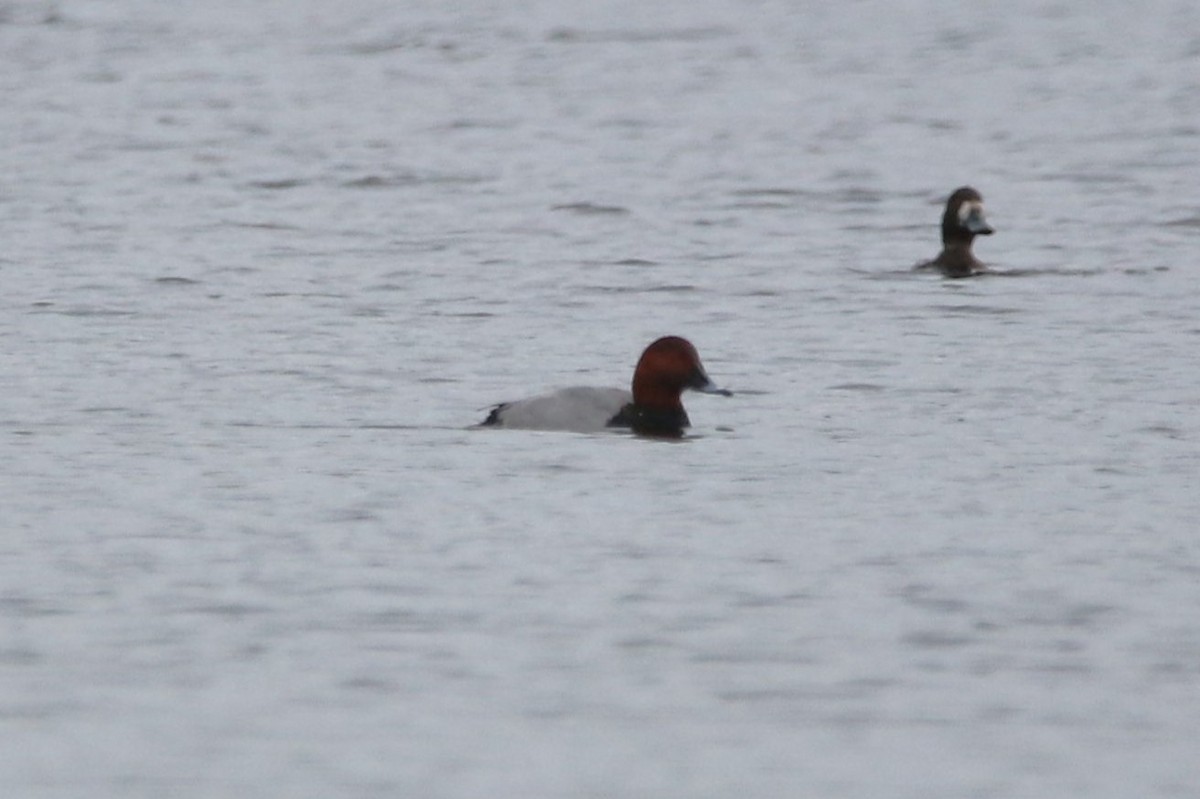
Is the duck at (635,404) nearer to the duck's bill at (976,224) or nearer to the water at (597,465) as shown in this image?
the water at (597,465)

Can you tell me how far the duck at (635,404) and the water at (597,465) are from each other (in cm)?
14

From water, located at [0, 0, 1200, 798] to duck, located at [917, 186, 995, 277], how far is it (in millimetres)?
390

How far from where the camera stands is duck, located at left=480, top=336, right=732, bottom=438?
458 inches

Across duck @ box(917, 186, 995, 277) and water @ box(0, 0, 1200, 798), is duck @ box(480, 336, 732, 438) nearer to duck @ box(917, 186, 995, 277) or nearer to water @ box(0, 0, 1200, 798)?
water @ box(0, 0, 1200, 798)

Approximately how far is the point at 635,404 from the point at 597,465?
34.8 inches

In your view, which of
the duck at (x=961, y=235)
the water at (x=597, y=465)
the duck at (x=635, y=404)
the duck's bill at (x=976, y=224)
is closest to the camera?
the water at (x=597, y=465)

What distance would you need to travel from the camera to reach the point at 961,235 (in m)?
17.8

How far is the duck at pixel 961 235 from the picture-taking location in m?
17.7

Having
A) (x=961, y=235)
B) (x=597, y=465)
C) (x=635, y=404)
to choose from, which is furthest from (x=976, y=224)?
(x=597, y=465)

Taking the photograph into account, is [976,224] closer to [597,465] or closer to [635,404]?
[635,404]

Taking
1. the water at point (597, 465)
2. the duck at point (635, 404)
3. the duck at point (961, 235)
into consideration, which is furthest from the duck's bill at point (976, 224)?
the duck at point (635, 404)

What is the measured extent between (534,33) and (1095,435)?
77.4 feet

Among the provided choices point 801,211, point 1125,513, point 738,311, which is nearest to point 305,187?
point 801,211

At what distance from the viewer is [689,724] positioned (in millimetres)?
6980
